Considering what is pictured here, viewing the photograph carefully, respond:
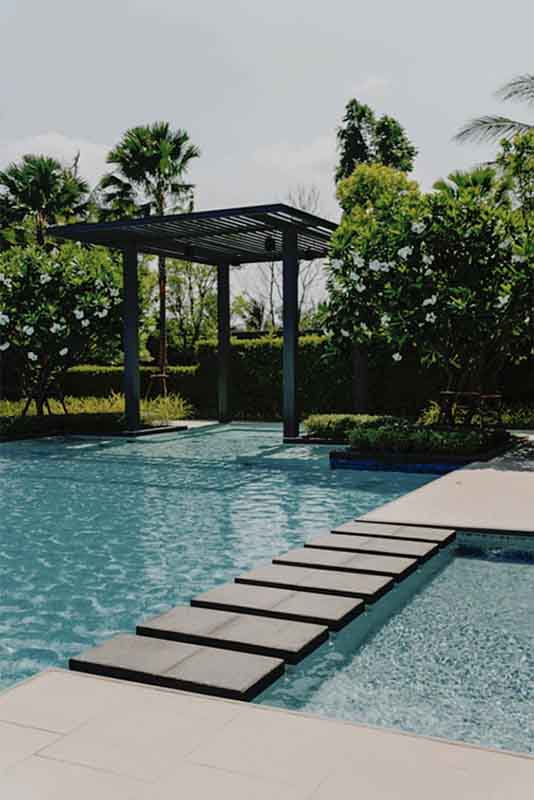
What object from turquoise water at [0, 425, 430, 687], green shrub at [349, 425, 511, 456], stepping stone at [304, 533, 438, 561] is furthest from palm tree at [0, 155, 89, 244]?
stepping stone at [304, 533, 438, 561]

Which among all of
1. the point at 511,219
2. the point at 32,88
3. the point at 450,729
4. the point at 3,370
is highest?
the point at 32,88

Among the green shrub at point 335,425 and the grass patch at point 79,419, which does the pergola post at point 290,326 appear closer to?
the green shrub at point 335,425

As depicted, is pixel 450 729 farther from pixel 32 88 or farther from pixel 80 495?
pixel 32 88

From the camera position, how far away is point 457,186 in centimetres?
1303

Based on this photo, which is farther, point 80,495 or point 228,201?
point 228,201

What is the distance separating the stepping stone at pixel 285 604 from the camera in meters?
4.52

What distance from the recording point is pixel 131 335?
1689cm

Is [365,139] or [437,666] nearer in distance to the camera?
[437,666]

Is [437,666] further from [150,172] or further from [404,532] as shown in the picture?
[150,172]

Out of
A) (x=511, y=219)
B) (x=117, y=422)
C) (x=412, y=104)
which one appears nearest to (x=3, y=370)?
(x=117, y=422)

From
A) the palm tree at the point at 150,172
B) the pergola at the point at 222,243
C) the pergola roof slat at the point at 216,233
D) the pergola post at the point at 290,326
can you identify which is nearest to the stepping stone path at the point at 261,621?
the pergola roof slat at the point at 216,233

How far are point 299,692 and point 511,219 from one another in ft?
34.8

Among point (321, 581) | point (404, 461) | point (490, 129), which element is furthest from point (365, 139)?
point (321, 581)

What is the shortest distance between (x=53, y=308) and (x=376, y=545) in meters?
12.7
